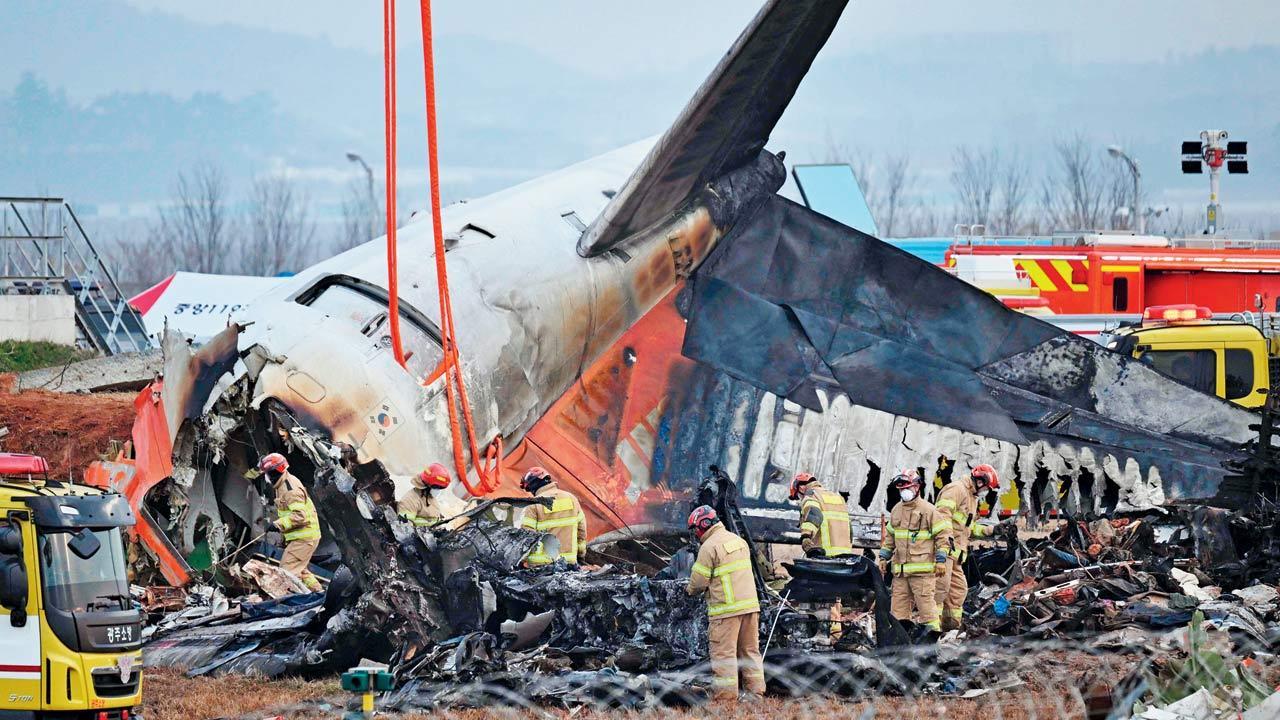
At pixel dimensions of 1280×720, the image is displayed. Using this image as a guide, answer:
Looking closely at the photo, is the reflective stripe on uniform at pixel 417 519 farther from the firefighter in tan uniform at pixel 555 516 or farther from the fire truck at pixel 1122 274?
the fire truck at pixel 1122 274

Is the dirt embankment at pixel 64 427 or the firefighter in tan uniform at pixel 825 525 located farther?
the dirt embankment at pixel 64 427

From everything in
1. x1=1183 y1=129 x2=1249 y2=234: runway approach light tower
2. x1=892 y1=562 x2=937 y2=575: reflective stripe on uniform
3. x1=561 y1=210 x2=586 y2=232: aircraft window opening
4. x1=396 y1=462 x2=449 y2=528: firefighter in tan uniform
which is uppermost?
x1=1183 y1=129 x2=1249 y2=234: runway approach light tower

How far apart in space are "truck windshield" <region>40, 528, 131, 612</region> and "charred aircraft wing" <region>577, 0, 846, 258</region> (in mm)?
8580

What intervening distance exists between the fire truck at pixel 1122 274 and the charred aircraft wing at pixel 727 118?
1307 cm

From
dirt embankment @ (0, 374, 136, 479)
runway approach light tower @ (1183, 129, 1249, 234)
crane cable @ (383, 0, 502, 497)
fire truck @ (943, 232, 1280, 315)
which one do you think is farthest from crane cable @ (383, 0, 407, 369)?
runway approach light tower @ (1183, 129, 1249, 234)

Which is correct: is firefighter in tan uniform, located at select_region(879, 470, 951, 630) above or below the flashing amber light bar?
→ below

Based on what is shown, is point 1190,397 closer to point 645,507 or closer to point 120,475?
point 645,507

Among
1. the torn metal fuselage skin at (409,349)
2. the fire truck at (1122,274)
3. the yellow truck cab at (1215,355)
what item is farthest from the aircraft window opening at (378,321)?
the fire truck at (1122,274)

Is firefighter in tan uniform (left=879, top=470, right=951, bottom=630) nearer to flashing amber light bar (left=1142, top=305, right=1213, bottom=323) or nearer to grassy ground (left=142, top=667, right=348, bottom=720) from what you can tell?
grassy ground (left=142, top=667, right=348, bottom=720)

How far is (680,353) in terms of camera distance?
17656 millimetres

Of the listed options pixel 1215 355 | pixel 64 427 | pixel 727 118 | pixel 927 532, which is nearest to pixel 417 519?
pixel 927 532

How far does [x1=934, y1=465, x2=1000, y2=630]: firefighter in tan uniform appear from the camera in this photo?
13.7 meters

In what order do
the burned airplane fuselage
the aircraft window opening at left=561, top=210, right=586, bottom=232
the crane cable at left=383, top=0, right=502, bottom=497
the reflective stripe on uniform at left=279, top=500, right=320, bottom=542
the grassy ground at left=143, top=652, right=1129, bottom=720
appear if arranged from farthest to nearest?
the aircraft window opening at left=561, top=210, right=586, bottom=232
the reflective stripe on uniform at left=279, top=500, right=320, bottom=542
the burned airplane fuselage
the crane cable at left=383, top=0, right=502, bottom=497
the grassy ground at left=143, top=652, right=1129, bottom=720

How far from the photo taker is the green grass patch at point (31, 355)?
2438cm
